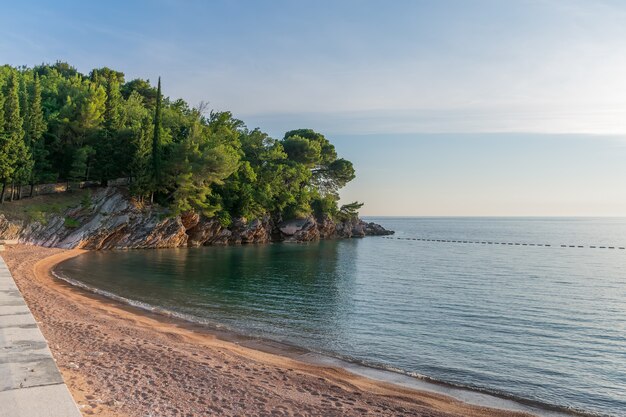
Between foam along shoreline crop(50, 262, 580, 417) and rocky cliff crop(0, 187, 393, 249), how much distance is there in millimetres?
35596

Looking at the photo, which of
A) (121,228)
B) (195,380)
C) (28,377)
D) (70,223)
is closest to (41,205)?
(70,223)

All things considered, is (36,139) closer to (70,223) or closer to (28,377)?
(70,223)

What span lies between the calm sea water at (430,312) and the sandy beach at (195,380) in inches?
117

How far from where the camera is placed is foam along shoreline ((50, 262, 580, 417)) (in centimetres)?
1324

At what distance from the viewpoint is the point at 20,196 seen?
54.8 metres

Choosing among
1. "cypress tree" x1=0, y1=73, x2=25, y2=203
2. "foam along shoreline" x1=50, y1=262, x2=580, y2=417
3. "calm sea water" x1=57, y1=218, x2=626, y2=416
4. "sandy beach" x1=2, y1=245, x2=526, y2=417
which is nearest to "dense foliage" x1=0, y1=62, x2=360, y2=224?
"cypress tree" x1=0, y1=73, x2=25, y2=203

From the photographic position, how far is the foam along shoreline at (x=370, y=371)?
43.4 ft

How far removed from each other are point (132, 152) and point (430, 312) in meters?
50.7

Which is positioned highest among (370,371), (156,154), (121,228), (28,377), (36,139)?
(36,139)

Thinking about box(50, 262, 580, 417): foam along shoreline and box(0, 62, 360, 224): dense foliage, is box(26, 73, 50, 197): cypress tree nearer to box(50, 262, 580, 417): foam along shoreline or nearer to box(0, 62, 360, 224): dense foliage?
box(0, 62, 360, 224): dense foliage

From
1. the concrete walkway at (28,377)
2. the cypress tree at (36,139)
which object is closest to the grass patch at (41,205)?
the cypress tree at (36,139)

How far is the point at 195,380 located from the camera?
12102mm

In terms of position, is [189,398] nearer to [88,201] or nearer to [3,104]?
[88,201]

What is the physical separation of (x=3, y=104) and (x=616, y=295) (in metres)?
68.0
